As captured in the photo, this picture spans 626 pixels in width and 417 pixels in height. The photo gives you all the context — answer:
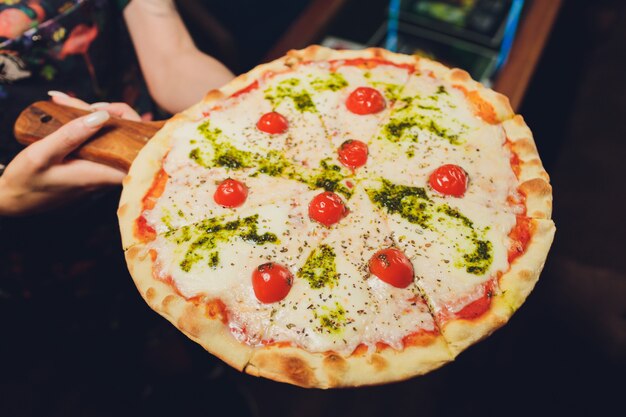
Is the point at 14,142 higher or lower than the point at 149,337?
higher

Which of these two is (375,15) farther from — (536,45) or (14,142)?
(14,142)

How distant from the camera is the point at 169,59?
2.95 meters

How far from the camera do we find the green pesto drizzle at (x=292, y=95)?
2572mm

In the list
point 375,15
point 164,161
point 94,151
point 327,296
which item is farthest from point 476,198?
point 375,15

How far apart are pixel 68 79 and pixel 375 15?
2.78m

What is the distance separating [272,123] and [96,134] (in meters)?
0.84

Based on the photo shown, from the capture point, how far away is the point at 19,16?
2281 millimetres

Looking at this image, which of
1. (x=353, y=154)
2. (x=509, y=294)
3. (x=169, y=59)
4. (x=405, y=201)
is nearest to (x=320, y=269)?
(x=405, y=201)

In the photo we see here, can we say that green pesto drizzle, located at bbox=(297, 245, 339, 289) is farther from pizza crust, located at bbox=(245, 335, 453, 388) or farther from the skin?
the skin

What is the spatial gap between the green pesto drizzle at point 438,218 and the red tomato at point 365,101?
0.41 m

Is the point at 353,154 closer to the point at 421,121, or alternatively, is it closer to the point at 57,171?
the point at 421,121

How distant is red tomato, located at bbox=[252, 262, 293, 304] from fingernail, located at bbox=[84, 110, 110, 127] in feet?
3.35

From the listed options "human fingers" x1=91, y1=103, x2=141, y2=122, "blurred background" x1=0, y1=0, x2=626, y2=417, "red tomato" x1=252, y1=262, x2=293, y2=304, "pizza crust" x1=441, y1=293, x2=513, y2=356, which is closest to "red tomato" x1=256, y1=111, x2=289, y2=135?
"human fingers" x1=91, y1=103, x2=141, y2=122

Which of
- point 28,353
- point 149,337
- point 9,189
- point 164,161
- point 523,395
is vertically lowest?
point 28,353
